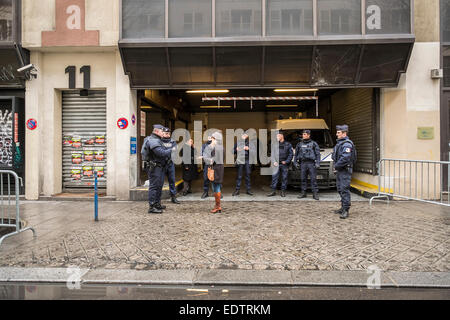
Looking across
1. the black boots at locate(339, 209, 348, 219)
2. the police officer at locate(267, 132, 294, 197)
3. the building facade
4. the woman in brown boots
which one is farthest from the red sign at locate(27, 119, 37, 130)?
the black boots at locate(339, 209, 348, 219)

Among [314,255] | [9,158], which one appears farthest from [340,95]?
[9,158]

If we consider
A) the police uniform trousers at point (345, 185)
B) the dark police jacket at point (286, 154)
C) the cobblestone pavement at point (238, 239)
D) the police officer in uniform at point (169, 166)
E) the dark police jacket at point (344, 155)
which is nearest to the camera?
the cobblestone pavement at point (238, 239)

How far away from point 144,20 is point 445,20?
29.3ft

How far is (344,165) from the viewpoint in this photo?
7020 mm

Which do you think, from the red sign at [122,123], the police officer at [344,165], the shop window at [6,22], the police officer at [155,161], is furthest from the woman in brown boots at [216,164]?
the shop window at [6,22]

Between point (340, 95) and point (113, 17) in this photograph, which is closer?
point (113, 17)

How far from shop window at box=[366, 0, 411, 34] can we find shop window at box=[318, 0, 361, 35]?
41 cm

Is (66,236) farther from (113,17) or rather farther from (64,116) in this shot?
(113,17)

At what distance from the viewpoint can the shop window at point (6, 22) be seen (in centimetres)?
923

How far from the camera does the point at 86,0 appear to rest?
9.27 metres

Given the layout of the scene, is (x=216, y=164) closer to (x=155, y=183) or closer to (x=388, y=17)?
(x=155, y=183)

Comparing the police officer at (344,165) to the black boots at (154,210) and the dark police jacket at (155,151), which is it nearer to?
the dark police jacket at (155,151)

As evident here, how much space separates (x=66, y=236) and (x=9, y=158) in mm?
5728

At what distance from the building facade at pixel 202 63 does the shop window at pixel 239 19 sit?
0.03 metres
